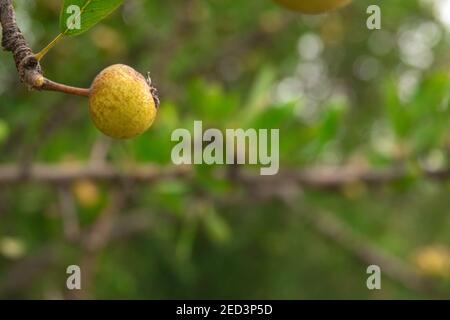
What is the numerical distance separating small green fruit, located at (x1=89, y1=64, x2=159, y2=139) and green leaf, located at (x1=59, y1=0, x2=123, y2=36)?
40 mm

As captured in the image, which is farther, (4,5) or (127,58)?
(127,58)

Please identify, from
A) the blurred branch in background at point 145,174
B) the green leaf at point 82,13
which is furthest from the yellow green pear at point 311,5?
the blurred branch in background at point 145,174

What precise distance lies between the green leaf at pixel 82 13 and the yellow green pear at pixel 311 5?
0.60 ft

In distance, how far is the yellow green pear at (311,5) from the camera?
594 mm

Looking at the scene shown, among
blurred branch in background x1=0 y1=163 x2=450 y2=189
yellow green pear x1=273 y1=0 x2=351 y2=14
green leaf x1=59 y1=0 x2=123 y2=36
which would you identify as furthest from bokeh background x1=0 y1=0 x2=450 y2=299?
green leaf x1=59 y1=0 x2=123 y2=36

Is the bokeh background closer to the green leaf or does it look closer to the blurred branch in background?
the blurred branch in background

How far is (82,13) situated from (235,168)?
88 centimetres

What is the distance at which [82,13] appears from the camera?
49 centimetres

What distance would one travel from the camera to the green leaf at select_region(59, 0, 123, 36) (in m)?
0.48

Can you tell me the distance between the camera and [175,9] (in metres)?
2.18

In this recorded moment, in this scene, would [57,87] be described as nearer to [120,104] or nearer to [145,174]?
[120,104]
